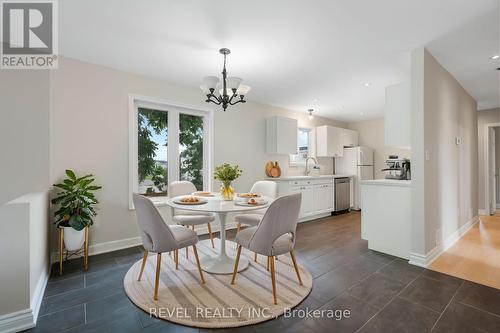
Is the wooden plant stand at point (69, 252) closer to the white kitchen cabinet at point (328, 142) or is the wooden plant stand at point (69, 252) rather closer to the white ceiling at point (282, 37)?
the white ceiling at point (282, 37)

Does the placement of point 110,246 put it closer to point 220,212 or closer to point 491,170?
point 220,212

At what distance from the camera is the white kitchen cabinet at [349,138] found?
20.1 ft

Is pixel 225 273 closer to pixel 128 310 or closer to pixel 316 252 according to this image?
pixel 128 310

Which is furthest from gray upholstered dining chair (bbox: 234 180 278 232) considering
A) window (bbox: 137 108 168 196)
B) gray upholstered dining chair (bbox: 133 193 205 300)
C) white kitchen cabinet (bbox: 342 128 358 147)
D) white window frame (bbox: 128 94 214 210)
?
white kitchen cabinet (bbox: 342 128 358 147)

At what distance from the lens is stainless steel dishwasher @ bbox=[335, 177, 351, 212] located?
5.34m

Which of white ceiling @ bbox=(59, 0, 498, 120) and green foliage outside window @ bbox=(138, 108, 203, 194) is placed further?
green foliage outside window @ bbox=(138, 108, 203, 194)

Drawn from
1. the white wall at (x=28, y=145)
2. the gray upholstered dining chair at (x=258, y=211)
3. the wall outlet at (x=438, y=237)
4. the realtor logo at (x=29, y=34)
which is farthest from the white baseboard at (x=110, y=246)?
the wall outlet at (x=438, y=237)

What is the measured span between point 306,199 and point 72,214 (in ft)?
12.4

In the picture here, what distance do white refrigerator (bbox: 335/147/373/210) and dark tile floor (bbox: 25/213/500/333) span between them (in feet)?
10.2

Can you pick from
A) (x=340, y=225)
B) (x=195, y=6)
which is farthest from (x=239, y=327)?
(x=340, y=225)

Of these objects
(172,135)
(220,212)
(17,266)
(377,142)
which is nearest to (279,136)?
(172,135)

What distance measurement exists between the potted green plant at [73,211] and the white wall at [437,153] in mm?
3645

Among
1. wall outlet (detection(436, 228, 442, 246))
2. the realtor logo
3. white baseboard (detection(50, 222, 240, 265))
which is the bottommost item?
white baseboard (detection(50, 222, 240, 265))

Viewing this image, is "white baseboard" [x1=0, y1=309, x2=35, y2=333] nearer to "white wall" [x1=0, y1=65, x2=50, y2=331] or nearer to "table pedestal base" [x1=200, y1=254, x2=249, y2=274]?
"white wall" [x1=0, y1=65, x2=50, y2=331]
